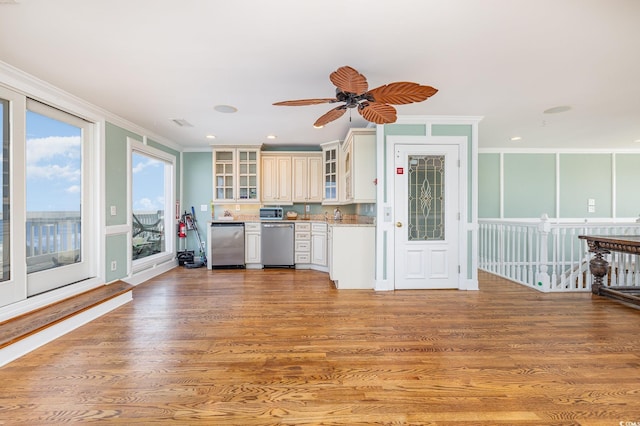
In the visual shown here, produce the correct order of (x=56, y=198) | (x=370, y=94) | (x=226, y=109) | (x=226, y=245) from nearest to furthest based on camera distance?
(x=370, y=94)
(x=56, y=198)
(x=226, y=109)
(x=226, y=245)

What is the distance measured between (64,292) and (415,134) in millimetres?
4746

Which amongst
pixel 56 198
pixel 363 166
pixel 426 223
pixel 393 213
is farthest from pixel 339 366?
pixel 56 198

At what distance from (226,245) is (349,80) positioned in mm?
4184

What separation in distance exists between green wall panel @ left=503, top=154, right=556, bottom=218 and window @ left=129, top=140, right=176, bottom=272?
22.8 ft

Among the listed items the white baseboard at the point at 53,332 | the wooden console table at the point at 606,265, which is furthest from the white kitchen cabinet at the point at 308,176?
the wooden console table at the point at 606,265

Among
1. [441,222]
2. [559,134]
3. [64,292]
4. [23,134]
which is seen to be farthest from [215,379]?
[559,134]

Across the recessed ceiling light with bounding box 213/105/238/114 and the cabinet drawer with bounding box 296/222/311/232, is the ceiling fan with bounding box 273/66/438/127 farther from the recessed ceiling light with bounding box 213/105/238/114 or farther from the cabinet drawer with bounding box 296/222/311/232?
the cabinet drawer with bounding box 296/222/311/232

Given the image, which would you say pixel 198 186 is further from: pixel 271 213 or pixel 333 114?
pixel 333 114

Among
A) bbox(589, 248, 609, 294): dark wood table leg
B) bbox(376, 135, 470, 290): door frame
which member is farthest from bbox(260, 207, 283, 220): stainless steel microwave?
bbox(589, 248, 609, 294): dark wood table leg

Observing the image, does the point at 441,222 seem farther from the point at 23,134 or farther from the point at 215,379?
the point at 23,134

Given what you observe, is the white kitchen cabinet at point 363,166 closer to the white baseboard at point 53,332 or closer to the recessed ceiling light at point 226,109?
the recessed ceiling light at point 226,109

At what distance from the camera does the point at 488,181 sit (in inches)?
234

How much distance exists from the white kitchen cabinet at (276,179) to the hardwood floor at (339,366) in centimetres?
273

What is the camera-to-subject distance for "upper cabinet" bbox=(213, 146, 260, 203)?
562cm
